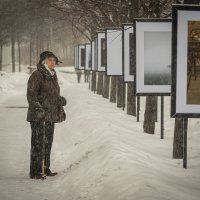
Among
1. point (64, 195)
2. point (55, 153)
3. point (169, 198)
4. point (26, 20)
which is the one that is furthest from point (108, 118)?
point (26, 20)

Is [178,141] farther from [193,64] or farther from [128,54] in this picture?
[128,54]

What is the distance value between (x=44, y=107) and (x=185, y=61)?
9.21 feet

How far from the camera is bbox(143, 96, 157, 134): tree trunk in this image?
11.3m

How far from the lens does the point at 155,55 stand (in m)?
9.48

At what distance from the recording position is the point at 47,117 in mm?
8453

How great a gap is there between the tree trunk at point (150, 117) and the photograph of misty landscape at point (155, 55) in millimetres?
1797

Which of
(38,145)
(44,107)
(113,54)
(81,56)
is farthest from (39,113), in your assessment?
(81,56)

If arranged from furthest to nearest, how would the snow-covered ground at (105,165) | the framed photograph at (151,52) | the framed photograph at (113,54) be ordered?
the framed photograph at (113,54)
the framed photograph at (151,52)
the snow-covered ground at (105,165)

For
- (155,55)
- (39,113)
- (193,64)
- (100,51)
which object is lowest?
(39,113)

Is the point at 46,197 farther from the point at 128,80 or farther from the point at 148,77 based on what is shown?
the point at 128,80

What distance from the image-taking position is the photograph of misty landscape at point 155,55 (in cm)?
937

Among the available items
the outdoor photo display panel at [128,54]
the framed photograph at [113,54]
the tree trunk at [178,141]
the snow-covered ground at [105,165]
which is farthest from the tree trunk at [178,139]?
the framed photograph at [113,54]

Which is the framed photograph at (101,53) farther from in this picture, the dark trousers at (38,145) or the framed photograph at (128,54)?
the dark trousers at (38,145)

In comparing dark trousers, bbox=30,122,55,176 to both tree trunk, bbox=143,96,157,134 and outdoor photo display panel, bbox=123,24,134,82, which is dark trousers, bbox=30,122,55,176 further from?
outdoor photo display panel, bbox=123,24,134,82
